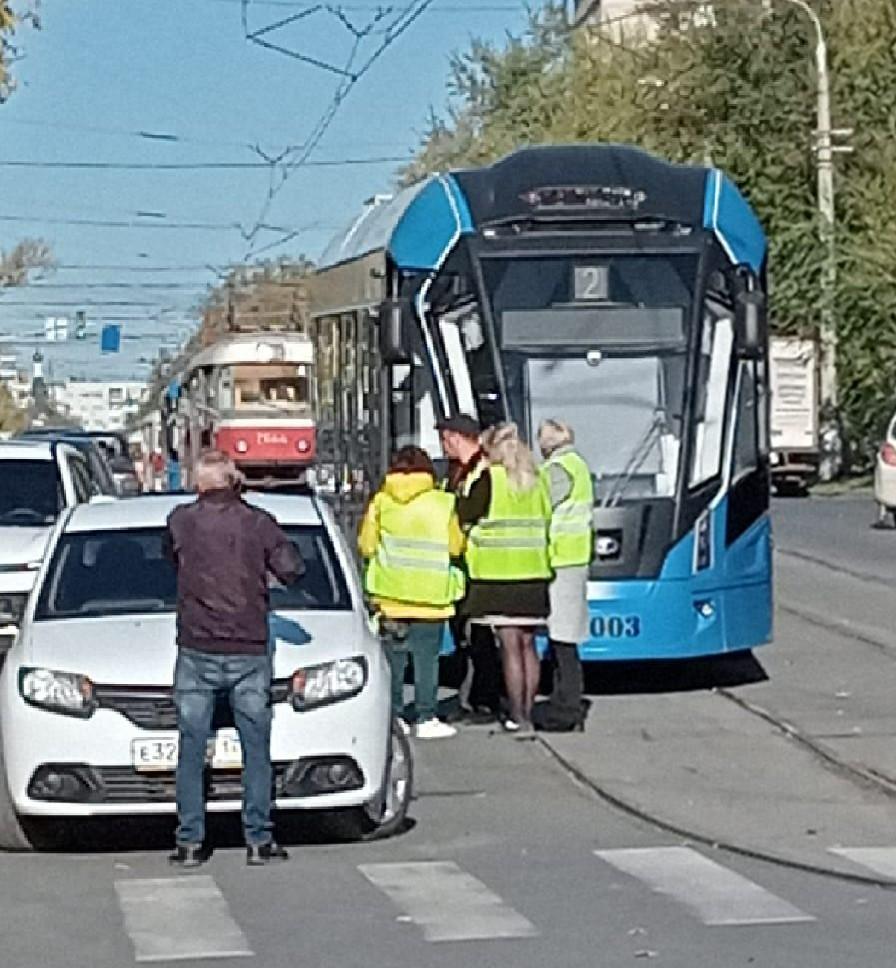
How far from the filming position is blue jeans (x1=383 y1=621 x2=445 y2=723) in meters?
15.6

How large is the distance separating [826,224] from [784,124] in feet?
16.6

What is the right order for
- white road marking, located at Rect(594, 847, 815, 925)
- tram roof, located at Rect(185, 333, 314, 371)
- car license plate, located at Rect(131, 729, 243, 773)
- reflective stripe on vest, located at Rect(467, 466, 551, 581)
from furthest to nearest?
tram roof, located at Rect(185, 333, 314, 371)
reflective stripe on vest, located at Rect(467, 466, 551, 581)
car license plate, located at Rect(131, 729, 243, 773)
white road marking, located at Rect(594, 847, 815, 925)

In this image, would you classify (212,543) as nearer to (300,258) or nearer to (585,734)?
(585,734)

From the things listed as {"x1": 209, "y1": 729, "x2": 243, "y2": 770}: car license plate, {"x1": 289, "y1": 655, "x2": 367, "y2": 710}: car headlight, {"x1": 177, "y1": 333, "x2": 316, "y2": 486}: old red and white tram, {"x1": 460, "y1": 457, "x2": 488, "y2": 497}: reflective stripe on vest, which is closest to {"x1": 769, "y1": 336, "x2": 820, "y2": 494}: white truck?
{"x1": 177, "y1": 333, "x2": 316, "y2": 486}: old red and white tram

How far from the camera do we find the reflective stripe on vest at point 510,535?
15.8 m

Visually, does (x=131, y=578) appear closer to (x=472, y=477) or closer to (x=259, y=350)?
(x=472, y=477)

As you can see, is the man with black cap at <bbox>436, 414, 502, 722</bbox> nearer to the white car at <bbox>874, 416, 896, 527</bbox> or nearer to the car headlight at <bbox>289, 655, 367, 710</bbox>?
the car headlight at <bbox>289, 655, 367, 710</bbox>

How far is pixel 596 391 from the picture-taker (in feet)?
58.5

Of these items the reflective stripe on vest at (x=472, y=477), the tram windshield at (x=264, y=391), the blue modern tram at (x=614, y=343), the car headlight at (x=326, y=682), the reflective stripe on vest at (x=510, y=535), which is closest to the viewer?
the car headlight at (x=326, y=682)

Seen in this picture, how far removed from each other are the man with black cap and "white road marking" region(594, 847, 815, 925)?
4087 millimetres

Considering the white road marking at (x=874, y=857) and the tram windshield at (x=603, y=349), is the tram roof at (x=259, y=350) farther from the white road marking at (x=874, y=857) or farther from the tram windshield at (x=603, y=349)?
the white road marking at (x=874, y=857)

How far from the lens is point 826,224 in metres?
50.1

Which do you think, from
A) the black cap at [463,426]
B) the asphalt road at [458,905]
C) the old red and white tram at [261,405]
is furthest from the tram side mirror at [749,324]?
the old red and white tram at [261,405]

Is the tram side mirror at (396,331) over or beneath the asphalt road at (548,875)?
over
